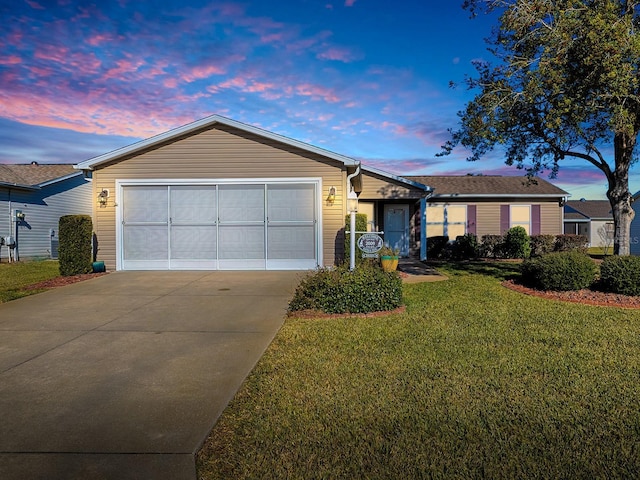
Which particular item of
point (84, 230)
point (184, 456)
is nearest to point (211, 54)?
point (84, 230)

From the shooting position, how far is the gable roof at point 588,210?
30.7 metres

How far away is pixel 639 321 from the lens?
5.91m

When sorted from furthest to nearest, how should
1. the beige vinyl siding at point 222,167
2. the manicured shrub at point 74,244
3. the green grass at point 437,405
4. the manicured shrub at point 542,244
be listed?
the manicured shrub at point 542,244 → the beige vinyl siding at point 222,167 → the manicured shrub at point 74,244 → the green grass at point 437,405

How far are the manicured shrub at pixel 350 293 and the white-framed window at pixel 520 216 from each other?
44.4ft

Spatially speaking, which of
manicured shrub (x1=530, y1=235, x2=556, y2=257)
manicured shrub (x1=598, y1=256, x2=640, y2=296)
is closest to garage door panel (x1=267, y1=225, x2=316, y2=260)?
manicured shrub (x1=598, y1=256, x2=640, y2=296)

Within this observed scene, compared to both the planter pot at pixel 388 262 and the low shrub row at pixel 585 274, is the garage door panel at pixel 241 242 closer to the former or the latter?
the planter pot at pixel 388 262

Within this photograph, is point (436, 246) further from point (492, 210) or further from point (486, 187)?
point (486, 187)

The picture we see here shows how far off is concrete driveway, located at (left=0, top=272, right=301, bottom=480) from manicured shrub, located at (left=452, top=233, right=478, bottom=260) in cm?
1011

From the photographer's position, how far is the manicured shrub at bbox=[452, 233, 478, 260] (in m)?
15.8

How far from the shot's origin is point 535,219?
18156 millimetres

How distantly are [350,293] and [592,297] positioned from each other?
4.61 m

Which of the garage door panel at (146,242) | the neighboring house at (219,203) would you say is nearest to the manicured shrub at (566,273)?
the neighboring house at (219,203)

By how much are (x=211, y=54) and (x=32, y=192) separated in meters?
11.6

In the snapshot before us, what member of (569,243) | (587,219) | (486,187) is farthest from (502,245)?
(587,219)
